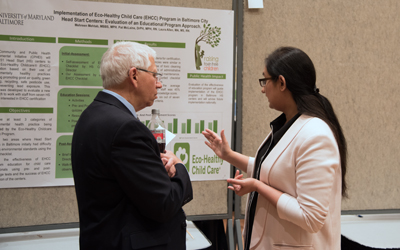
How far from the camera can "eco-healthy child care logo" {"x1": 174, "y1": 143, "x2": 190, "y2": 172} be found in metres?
2.32

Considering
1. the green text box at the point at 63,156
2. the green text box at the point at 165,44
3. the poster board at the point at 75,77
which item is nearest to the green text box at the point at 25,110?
the poster board at the point at 75,77

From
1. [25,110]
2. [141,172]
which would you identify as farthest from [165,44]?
[141,172]

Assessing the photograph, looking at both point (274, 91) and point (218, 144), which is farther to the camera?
point (218, 144)

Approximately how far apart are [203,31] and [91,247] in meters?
1.61

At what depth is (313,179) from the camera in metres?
1.25

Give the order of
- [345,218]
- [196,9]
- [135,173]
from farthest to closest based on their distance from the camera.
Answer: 1. [345,218]
2. [196,9]
3. [135,173]

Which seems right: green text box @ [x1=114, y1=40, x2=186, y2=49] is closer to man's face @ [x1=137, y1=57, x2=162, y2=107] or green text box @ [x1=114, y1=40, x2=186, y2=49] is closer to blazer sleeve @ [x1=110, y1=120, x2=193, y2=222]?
man's face @ [x1=137, y1=57, x2=162, y2=107]

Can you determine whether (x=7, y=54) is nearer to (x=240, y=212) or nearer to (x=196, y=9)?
(x=196, y=9)

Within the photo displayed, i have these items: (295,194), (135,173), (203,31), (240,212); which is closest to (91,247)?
(135,173)

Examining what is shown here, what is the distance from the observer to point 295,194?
1362 mm

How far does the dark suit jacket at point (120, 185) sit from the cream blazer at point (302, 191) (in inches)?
16.2

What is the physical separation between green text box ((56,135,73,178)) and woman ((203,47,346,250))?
3.94 feet

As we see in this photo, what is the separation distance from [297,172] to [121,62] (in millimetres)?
803

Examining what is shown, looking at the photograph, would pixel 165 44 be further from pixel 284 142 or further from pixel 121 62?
pixel 284 142
